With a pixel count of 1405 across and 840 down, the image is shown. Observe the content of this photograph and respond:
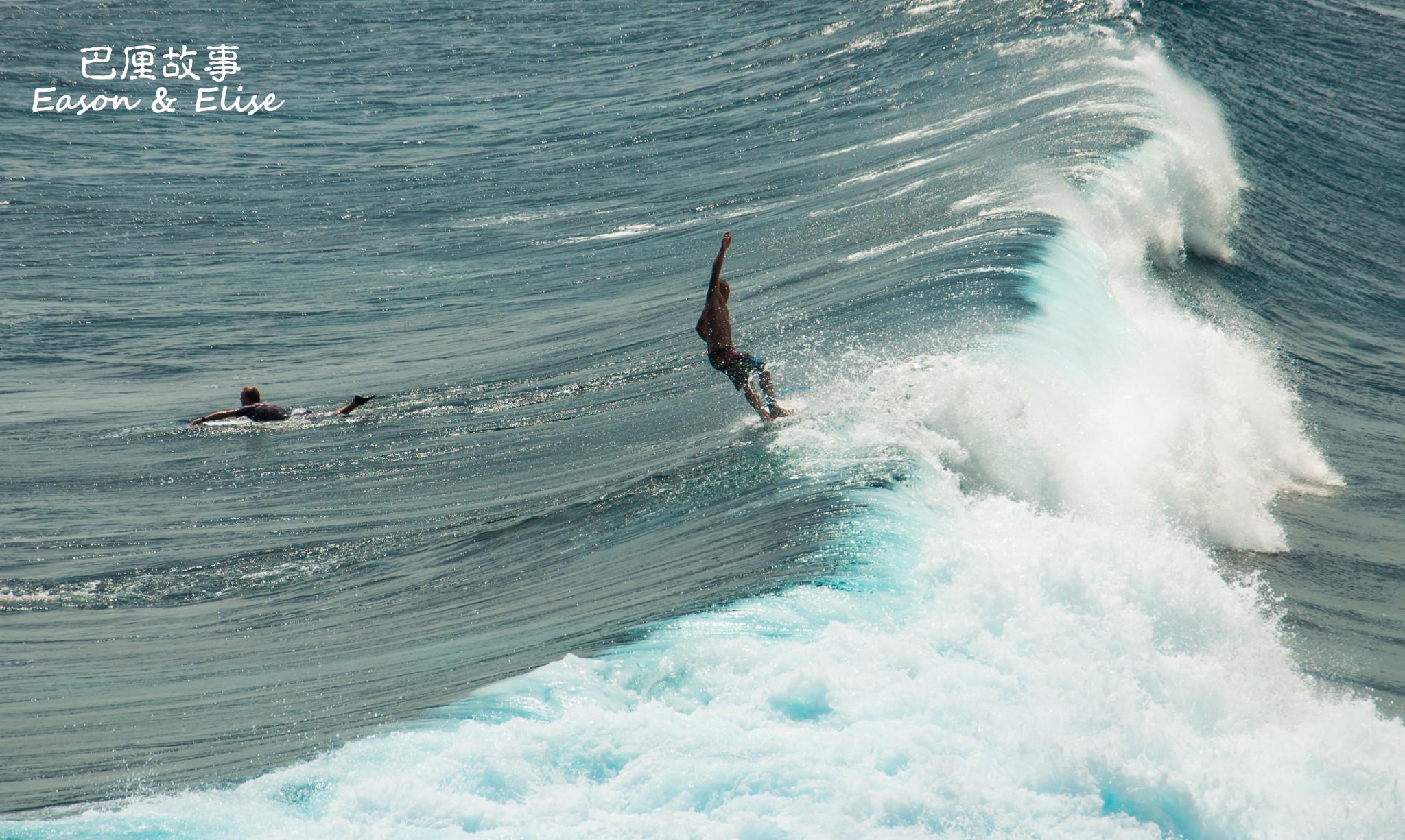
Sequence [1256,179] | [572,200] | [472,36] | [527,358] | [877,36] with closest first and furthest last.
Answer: [527,358] → [1256,179] → [572,200] → [877,36] → [472,36]

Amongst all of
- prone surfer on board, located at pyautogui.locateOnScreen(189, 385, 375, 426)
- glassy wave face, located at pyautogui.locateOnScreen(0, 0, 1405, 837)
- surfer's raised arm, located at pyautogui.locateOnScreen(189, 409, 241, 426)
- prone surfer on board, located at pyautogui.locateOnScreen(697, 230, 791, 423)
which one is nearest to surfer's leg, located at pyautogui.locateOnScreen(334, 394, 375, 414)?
prone surfer on board, located at pyautogui.locateOnScreen(189, 385, 375, 426)

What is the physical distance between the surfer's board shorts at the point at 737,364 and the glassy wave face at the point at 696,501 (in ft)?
1.50

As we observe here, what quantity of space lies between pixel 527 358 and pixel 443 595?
588cm

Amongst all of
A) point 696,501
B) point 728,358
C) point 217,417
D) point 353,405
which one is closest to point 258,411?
point 217,417

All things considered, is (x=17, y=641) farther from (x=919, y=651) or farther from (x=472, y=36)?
(x=472, y=36)

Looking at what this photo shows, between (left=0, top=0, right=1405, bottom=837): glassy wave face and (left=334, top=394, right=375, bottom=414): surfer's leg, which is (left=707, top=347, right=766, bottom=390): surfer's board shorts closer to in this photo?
(left=0, top=0, right=1405, bottom=837): glassy wave face

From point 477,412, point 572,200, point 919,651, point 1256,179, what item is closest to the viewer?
point 919,651

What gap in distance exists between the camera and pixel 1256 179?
17.3m

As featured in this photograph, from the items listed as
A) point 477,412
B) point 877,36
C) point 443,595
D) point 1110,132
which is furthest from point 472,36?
point 443,595

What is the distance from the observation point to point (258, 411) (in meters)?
11.7

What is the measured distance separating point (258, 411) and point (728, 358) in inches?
218

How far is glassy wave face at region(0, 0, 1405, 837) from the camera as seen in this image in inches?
180

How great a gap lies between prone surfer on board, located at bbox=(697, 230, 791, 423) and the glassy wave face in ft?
0.98

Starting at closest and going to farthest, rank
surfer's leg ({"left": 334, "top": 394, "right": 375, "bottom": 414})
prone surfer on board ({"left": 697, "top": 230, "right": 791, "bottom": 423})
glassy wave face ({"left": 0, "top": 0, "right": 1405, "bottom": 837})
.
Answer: glassy wave face ({"left": 0, "top": 0, "right": 1405, "bottom": 837})
prone surfer on board ({"left": 697, "top": 230, "right": 791, "bottom": 423})
surfer's leg ({"left": 334, "top": 394, "right": 375, "bottom": 414})
